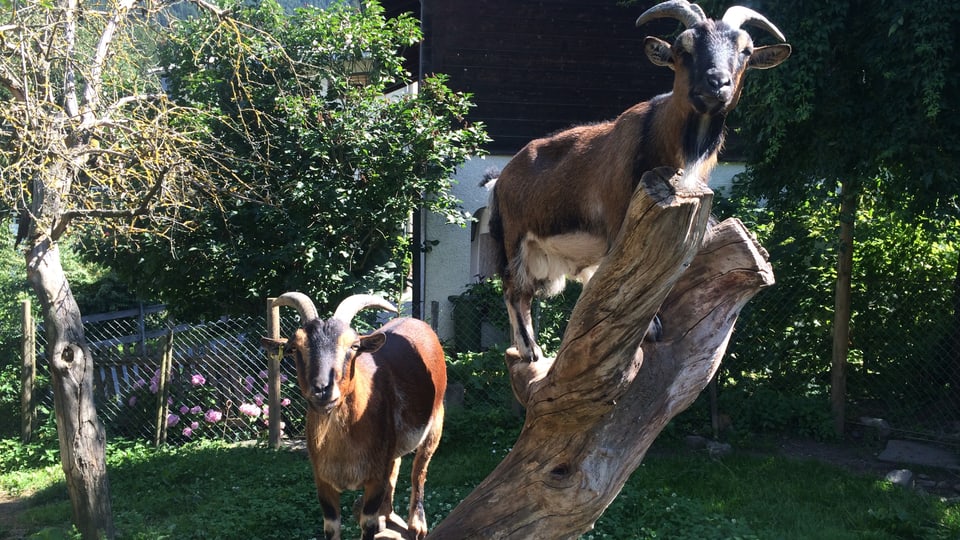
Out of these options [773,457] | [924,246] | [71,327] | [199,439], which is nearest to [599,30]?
[924,246]

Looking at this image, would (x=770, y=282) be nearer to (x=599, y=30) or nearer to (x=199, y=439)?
(x=199, y=439)

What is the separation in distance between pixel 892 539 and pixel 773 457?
170 centimetres

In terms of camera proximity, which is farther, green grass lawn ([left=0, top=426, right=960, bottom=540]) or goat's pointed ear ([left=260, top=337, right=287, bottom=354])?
green grass lawn ([left=0, top=426, right=960, bottom=540])

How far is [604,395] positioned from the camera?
293 centimetres

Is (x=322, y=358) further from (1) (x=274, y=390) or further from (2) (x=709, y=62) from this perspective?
(1) (x=274, y=390)

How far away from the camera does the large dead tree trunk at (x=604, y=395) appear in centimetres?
283

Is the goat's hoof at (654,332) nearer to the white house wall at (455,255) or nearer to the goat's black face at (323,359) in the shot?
the goat's black face at (323,359)

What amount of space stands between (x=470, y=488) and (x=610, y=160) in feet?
13.3

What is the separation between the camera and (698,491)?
6.42m

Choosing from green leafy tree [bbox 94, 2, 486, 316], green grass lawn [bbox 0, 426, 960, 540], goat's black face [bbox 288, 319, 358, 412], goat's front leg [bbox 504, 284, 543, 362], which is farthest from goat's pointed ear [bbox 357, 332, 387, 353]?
green leafy tree [bbox 94, 2, 486, 316]

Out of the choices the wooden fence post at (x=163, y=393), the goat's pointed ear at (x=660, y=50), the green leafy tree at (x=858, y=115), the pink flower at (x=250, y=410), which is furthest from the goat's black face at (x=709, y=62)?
the wooden fence post at (x=163, y=393)

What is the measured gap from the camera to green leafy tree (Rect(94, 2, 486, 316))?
8391 mm

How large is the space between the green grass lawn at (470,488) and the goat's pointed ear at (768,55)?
11.7 ft

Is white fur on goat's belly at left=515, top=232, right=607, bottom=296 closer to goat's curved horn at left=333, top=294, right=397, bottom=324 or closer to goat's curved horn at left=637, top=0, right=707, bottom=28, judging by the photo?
goat's curved horn at left=333, top=294, right=397, bottom=324
